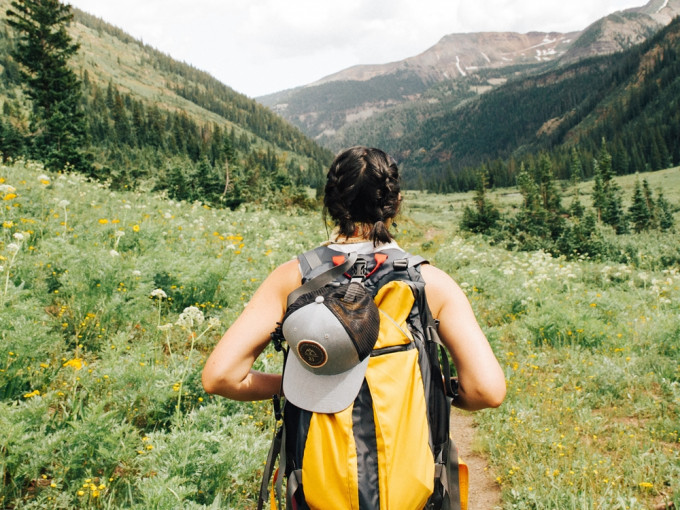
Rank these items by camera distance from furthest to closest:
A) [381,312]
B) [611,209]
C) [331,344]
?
[611,209], [381,312], [331,344]

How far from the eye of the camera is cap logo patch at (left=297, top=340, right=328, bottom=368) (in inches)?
55.7

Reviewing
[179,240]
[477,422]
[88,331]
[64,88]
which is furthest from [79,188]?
[64,88]

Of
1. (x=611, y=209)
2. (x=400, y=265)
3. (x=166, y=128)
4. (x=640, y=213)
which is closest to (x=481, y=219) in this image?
(x=611, y=209)

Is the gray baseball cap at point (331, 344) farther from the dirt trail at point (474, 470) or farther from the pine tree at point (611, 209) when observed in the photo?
the pine tree at point (611, 209)

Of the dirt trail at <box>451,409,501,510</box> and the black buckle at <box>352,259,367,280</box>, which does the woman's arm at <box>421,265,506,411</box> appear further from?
the dirt trail at <box>451,409,501,510</box>

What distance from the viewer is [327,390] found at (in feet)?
4.74

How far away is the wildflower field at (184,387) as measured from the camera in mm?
2625

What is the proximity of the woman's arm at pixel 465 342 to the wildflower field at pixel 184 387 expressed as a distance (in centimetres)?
167

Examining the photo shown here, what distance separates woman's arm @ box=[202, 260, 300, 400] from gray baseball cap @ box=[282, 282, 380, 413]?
30 centimetres

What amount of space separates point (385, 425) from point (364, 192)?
3.08 ft

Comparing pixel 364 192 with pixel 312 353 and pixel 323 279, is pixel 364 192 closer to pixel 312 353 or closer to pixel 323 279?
pixel 323 279

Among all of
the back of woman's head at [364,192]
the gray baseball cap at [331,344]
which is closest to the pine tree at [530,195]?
the back of woman's head at [364,192]

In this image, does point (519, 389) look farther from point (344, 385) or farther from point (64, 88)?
point (64, 88)

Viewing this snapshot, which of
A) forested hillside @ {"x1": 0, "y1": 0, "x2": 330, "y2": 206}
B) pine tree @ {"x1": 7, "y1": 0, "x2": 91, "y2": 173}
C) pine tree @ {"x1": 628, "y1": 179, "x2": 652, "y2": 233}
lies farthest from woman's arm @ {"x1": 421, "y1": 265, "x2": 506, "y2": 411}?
pine tree @ {"x1": 628, "y1": 179, "x2": 652, "y2": 233}
